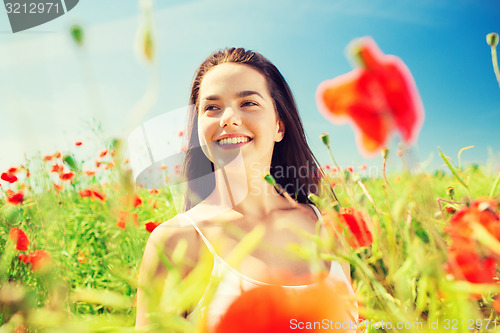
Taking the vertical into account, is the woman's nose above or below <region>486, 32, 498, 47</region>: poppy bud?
below

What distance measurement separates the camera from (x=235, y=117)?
82 centimetres

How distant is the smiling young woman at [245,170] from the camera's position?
0.80 metres

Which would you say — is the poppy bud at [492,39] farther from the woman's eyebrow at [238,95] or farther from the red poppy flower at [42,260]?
the woman's eyebrow at [238,95]

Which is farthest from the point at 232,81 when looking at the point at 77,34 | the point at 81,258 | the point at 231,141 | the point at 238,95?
the point at 81,258

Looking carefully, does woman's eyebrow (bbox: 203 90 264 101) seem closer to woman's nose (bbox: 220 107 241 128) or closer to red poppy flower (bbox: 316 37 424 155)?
woman's nose (bbox: 220 107 241 128)

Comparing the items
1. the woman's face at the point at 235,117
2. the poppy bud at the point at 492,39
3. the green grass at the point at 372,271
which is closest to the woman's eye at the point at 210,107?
the woman's face at the point at 235,117

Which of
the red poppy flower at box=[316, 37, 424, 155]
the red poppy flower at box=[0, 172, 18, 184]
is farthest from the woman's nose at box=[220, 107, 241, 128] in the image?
the red poppy flower at box=[0, 172, 18, 184]

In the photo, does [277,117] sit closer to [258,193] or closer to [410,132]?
[258,193]

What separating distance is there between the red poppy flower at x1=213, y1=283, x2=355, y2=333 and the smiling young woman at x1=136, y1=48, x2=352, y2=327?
0.47 metres

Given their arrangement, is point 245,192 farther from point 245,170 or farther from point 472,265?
point 472,265

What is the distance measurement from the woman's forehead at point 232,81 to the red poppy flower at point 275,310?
75 cm

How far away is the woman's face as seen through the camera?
835mm

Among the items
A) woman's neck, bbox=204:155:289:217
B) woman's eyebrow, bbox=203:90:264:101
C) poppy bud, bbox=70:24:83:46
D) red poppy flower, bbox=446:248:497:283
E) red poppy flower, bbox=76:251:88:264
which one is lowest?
red poppy flower, bbox=76:251:88:264

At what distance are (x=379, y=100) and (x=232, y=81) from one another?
2.52 ft
